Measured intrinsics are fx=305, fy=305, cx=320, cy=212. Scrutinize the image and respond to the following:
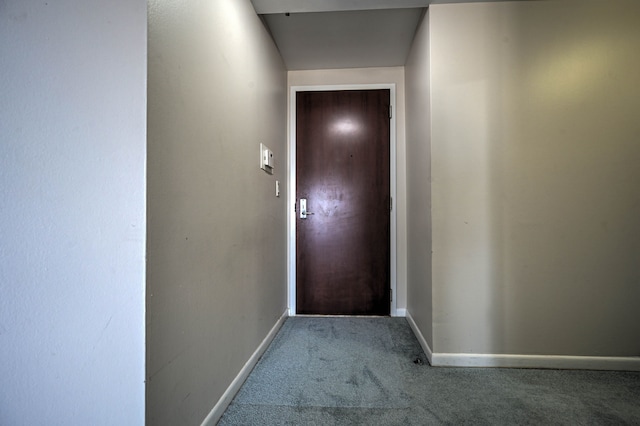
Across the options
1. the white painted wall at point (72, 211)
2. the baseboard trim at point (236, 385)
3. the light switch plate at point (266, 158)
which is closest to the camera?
the white painted wall at point (72, 211)

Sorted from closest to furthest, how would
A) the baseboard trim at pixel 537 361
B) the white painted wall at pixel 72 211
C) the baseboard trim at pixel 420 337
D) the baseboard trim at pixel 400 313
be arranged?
the white painted wall at pixel 72 211 < the baseboard trim at pixel 537 361 < the baseboard trim at pixel 420 337 < the baseboard trim at pixel 400 313

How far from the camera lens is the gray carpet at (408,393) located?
1.34m

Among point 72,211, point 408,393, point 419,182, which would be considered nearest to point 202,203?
point 72,211

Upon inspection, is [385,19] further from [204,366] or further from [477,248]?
[204,366]

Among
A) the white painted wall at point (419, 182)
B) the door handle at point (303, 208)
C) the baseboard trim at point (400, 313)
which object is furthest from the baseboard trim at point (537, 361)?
the door handle at point (303, 208)

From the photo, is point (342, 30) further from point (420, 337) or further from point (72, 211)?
point (420, 337)

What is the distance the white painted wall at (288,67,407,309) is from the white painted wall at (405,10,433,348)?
0.37ft

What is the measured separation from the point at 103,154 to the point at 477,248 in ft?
6.11

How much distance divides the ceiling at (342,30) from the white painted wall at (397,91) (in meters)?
0.07

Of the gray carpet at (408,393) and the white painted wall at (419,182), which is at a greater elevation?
the white painted wall at (419,182)

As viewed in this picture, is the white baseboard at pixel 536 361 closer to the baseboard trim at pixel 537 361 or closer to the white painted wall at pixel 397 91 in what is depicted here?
the baseboard trim at pixel 537 361

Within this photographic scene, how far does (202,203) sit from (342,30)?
1785 millimetres

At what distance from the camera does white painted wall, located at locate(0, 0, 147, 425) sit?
847mm

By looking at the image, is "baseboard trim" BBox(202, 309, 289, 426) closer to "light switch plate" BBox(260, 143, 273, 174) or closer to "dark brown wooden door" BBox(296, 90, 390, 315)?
"dark brown wooden door" BBox(296, 90, 390, 315)
